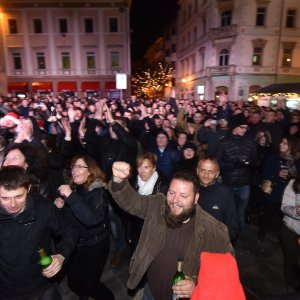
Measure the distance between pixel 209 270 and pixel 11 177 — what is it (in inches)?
71.0

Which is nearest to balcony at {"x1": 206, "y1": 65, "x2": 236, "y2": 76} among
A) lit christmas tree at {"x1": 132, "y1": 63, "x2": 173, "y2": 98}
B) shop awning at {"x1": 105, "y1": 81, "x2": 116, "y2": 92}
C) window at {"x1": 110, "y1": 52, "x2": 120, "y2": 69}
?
lit christmas tree at {"x1": 132, "y1": 63, "x2": 173, "y2": 98}

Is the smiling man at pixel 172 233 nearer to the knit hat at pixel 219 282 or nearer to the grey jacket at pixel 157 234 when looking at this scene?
the grey jacket at pixel 157 234

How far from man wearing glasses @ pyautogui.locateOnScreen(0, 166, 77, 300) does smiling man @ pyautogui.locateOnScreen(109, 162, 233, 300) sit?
672 millimetres

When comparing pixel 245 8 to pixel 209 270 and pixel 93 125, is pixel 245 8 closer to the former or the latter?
pixel 93 125

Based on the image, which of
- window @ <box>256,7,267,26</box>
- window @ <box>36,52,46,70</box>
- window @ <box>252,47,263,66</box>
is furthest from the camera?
window @ <box>36,52,46,70</box>

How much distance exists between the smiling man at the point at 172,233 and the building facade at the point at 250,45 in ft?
89.6

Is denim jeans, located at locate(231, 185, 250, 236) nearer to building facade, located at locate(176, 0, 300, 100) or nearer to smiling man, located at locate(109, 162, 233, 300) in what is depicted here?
smiling man, located at locate(109, 162, 233, 300)

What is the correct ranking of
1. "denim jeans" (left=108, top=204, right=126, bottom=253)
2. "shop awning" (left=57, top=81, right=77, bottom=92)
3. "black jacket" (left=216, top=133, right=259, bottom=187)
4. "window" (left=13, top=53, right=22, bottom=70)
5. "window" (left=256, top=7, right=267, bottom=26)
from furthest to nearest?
"shop awning" (left=57, top=81, right=77, bottom=92) → "window" (left=13, top=53, right=22, bottom=70) → "window" (left=256, top=7, right=267, bottom=26) → "black jacket" (left=216, top=133, right=259, bottom=187) → "denim jeans" (left=108, top=204, right=126, bottom=253)

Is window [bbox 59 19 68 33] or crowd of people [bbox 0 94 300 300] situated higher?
window [bbox 59 19 68 33]

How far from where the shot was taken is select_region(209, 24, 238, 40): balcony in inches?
1060

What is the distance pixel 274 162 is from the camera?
463 centimetres

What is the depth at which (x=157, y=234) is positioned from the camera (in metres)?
2.42

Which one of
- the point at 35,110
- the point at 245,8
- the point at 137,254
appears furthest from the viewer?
the point at 245,8

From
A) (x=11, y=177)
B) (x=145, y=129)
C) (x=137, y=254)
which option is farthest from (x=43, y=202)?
(x=145, y=129)
